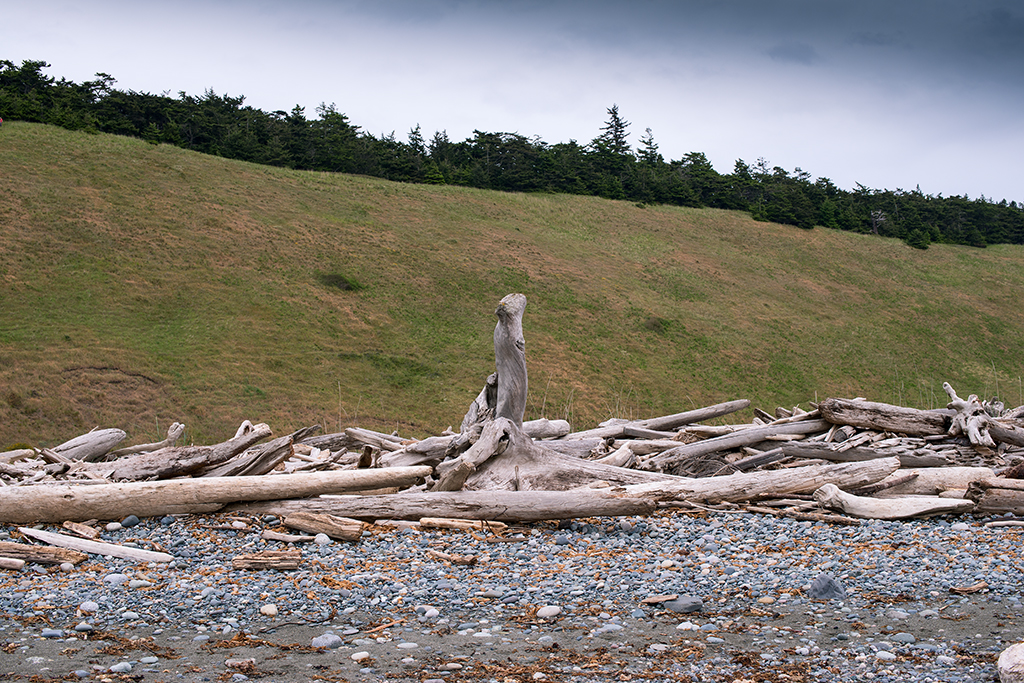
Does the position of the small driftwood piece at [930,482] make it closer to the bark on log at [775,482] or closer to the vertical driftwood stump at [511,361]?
the bark on log at [775,482]

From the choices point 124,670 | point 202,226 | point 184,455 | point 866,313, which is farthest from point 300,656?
point 866,313

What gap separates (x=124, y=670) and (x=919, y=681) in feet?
13.9

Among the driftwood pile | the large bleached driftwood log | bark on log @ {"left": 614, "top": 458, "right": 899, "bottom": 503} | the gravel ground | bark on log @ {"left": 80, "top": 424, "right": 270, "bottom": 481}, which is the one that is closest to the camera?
the gravel ground

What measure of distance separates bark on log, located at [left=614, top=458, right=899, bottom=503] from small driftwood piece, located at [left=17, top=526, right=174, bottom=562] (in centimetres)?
486

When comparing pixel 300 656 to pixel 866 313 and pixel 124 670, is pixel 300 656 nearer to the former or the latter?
pixel 124 670

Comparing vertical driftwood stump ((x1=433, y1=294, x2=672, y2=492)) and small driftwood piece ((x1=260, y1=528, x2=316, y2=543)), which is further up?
vertical driftwood stump ((x1=433, y1=294, x2=672, y2=492))

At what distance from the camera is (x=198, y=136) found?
6900 cm

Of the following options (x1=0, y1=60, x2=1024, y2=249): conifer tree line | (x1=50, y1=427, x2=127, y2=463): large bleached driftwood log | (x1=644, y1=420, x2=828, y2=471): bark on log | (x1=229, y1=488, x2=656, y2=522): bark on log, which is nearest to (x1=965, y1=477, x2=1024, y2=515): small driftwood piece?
(x1=644, y1=420, x2=828, y2=471): bark on log

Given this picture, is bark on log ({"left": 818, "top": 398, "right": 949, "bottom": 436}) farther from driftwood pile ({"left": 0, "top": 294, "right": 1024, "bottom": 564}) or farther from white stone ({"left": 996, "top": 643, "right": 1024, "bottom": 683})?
white stone ({"left": 996, "top": 643, "right": 1024, "bottom": 683})

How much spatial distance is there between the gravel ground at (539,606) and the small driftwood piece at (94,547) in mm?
118

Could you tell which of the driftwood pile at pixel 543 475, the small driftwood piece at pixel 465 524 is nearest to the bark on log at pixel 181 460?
the driftwood pile at pixel 543 475

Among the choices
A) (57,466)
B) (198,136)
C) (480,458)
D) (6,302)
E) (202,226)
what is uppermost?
(198,136)

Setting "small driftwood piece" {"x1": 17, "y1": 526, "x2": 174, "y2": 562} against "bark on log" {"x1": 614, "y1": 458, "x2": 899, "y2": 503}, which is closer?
"small driftwood piece" {"x1": 17, "y1": 526, "x2": 174, "y2": 562}

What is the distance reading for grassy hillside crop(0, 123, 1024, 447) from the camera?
3222cm
